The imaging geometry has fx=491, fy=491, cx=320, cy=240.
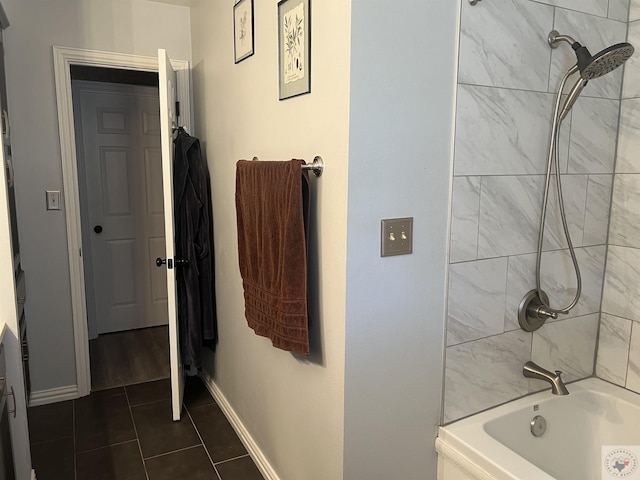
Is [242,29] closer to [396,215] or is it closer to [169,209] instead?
[169,209]

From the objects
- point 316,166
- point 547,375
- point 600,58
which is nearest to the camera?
point 600,58

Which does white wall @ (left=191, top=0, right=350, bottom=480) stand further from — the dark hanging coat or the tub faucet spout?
the tub faucet spout

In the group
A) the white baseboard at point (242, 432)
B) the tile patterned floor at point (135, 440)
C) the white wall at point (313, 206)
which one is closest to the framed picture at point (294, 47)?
the white wall at point (313, 206)

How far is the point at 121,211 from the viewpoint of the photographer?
4055 mm

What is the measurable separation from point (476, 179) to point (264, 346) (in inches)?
44.5

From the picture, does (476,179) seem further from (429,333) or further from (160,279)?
(160,279)

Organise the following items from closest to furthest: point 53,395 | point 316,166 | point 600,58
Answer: point 600,58
point 316,166
point 53,395

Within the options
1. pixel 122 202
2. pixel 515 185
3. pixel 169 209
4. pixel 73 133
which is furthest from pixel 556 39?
pixel 122 202

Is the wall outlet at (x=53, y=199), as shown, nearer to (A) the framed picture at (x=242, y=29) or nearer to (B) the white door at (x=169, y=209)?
(B) the white door at (x=169, y=209)

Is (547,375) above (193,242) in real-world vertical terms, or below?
below

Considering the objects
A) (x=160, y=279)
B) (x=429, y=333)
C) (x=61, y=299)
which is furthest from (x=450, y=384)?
(x=160, y=279)

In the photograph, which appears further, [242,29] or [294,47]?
[242,29]

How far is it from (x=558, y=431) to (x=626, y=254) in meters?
0.74

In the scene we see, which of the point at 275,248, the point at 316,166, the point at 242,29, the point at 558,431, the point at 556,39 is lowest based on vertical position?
the point at 558,431
